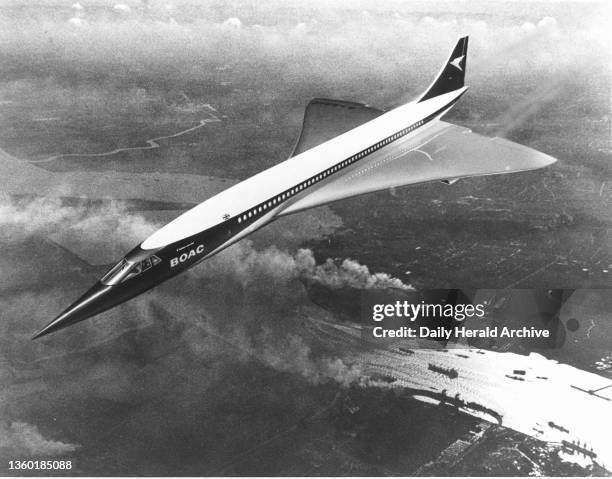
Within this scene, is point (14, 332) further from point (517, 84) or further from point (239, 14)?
point (517, 84)

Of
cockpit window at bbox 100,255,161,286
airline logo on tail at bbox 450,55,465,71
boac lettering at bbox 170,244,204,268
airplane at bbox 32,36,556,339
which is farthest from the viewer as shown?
airline logo on tail at bbox 450,55,465,71

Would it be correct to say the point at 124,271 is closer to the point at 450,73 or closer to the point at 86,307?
the point at 86,307

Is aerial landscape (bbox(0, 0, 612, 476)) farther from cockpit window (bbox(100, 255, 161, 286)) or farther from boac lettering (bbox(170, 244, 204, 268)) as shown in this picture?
cockpit window (bbox(100, 255, 161, 286))

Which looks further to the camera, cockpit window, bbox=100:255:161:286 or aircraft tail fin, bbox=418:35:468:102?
aircraft tail fin, bbox=418:35:468:102

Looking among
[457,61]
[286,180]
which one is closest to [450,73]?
[457,61]

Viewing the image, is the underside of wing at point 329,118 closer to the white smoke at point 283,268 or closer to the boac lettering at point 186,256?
the white smoke at point 283,268

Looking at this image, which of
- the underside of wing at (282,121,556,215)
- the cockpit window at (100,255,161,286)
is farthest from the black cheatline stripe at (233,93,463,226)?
the cockpit window at (100,255,161,286)

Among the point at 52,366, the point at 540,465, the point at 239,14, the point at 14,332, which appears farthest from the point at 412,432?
the point at 239,14
